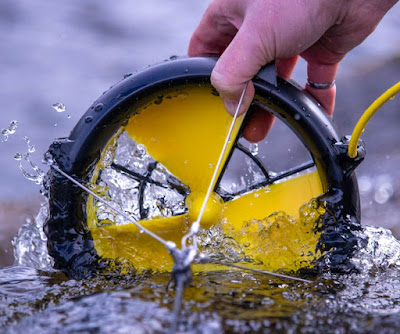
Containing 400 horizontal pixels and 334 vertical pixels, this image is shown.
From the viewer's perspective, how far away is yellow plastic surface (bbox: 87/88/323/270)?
2.13 metres

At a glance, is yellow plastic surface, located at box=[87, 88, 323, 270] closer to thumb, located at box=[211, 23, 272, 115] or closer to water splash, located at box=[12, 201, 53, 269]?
thumb, located at box=[211, 23, 272, 115]

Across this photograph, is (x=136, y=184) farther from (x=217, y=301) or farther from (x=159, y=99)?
(x=217, y=301)

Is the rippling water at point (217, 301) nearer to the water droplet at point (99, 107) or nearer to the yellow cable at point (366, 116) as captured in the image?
the yellow cable at point (366, 116)

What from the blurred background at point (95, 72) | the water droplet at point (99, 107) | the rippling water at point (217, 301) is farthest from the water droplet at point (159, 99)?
the blurred background at point (95, 72)

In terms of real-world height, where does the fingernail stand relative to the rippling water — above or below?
above

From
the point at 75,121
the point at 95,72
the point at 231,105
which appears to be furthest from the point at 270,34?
the point at 95,72

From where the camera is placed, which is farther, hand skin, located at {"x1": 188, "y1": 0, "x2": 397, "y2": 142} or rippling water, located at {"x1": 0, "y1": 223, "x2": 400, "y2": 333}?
hand skin, located at {"x1": 188, "y1": 0, "x2": 397, "y2": 142}

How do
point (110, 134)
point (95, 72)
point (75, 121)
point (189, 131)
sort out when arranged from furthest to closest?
point (95, 72) < point (75, 121) < point (189, 131) < point (110, 134)

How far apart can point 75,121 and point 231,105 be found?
305 centimetres

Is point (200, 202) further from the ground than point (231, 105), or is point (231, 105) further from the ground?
point (231, 105)

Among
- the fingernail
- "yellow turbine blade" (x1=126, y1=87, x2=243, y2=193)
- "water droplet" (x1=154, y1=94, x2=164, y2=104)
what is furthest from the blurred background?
the fingernail

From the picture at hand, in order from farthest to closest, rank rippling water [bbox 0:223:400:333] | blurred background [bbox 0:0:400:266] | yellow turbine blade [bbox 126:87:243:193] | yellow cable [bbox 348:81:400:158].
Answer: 1. blurred background [bbox 0:0:400:266]
2. yellow turbine blade [bbox 126:87:243:193]
3. yellow cable [bbox 348:81:400:158]
4. rippling water [bbox 0:223:400:333]

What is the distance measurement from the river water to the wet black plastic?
6.7 inches

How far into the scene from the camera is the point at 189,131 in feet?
7.45
